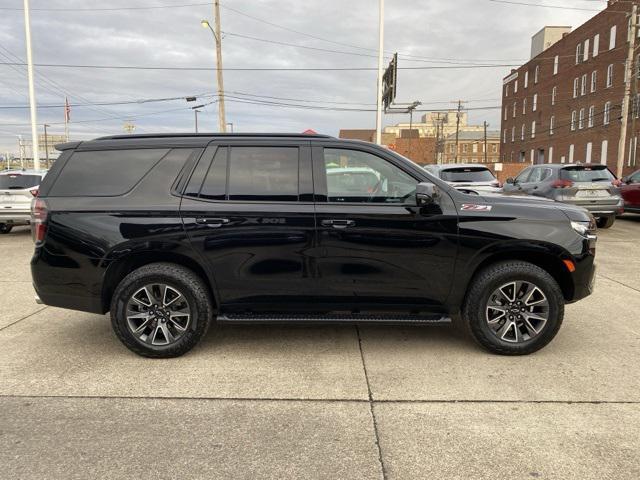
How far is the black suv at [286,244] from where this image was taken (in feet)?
13.4

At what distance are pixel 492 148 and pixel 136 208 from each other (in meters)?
120

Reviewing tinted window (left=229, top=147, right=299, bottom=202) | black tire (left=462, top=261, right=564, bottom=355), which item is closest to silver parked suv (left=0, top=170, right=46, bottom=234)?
tinted window (left=229, top=147, right=299, bottom=202)

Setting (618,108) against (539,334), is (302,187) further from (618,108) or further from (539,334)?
(618,108)

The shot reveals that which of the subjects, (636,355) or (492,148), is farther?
(492,148)

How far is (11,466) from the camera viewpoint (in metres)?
2.68

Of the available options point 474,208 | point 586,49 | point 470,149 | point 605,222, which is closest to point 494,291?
point 474,208

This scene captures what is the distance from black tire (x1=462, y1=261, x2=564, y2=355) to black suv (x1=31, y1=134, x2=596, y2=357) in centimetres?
1

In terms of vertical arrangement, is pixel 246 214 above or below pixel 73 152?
below

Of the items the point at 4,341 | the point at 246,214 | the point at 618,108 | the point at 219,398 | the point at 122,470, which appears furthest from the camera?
the point at 618,108

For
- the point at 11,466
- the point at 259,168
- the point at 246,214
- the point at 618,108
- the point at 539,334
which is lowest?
the point at 11,466

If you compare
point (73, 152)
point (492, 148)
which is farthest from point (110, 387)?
point (492, 148)

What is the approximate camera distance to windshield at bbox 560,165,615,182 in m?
11.6

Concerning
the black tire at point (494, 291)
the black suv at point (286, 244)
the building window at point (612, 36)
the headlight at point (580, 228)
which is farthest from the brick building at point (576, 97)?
the black suv at point (286, 244)

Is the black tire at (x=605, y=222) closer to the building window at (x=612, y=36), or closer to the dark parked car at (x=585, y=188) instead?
the dark parked car at (x=585, y=188)
